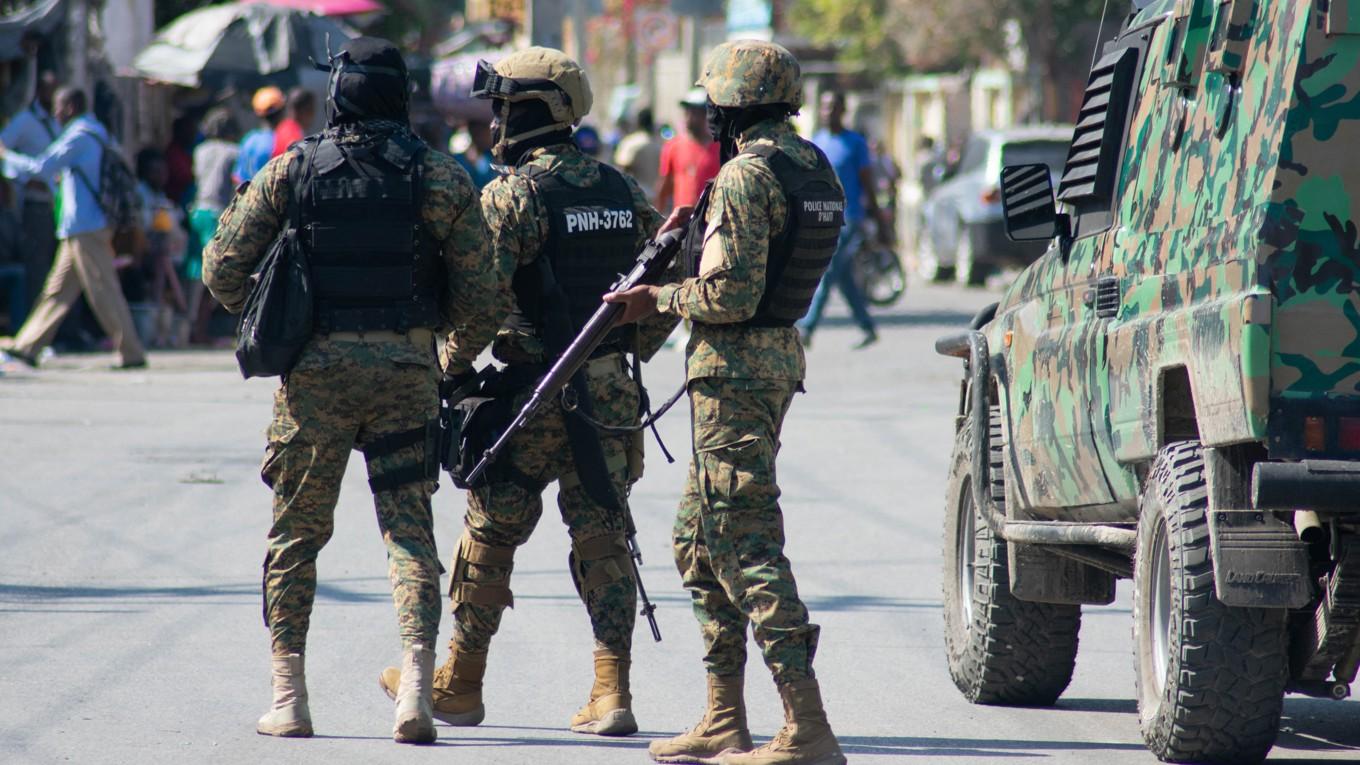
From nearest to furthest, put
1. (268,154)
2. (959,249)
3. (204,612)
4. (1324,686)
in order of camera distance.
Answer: (1324,686) < (204,612) < (268,154) < (959,249)

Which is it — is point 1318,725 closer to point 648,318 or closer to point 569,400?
point 648,318

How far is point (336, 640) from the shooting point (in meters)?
7.13

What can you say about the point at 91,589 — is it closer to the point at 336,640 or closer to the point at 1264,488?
the point at 336,640

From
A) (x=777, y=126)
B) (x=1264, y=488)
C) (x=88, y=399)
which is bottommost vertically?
(x=88, y=399)

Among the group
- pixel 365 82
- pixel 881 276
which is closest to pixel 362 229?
pixel 365 82

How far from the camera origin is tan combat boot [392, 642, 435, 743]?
18.0 feet

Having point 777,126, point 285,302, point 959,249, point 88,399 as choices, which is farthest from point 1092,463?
point 959,249

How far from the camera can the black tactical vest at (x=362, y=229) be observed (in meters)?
5.47

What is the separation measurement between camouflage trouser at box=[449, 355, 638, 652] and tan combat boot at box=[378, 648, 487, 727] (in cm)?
4

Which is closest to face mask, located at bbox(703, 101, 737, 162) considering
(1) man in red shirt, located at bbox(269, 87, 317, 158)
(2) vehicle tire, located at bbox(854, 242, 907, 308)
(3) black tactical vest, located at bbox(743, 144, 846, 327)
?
(3) black tactical vest, located at bbox(743, 144, 846, 327)

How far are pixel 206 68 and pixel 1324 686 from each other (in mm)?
15317

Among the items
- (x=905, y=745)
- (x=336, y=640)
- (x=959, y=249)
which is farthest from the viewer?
(x=959, y=249)

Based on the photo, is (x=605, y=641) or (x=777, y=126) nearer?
(x=777, y=126)

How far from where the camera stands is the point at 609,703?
581cm
